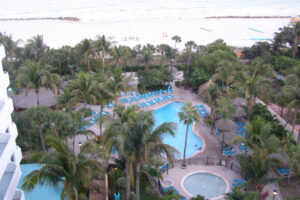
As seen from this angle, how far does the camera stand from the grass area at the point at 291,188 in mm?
16625

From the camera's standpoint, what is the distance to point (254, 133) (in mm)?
16516

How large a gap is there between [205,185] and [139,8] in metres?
86.1

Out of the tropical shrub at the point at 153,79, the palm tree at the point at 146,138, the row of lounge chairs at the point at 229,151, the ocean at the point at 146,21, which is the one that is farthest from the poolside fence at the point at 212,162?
the ocean at the point at 146,21

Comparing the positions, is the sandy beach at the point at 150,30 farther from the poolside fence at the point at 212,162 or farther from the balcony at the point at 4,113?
the balcony at the point at 4,113

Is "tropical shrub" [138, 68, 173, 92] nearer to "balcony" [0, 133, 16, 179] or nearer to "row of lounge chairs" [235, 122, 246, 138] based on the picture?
"row of lounge chairs" [235, 122, 246, 138]

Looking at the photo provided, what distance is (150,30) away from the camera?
212 ft

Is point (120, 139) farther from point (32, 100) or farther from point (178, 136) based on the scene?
point (32, 100)

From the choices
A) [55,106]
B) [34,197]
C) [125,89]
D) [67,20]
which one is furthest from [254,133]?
[67,20]

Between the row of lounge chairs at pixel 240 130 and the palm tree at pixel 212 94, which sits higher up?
the palm tree at pixel 212 94

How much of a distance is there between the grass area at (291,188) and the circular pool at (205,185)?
3288 mm

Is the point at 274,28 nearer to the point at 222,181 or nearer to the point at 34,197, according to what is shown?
the point at 222,181

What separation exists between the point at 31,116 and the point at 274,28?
Answer: 6635 cm

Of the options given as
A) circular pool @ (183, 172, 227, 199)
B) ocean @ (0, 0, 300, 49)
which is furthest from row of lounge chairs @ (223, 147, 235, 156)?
ocean @ (0, 0, 300, 49)

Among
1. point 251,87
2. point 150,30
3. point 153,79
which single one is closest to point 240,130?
point 251,87
